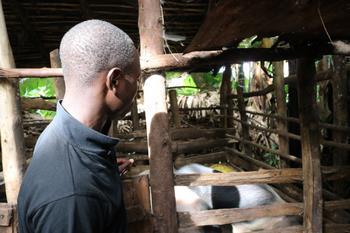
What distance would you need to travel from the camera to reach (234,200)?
4.12 meters

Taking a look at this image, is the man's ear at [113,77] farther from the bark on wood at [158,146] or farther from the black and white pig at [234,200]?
the black and white pig at [234,200]

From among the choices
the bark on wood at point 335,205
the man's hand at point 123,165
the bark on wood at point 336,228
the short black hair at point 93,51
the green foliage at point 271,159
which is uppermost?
the short black hair at point 93,51

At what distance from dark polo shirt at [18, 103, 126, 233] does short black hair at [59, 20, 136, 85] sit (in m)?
0.14

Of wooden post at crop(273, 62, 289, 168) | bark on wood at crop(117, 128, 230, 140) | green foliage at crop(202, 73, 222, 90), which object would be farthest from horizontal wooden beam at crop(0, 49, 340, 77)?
green foliage at crop(202, 73, 222, 90)

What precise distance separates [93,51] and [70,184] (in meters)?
0.43

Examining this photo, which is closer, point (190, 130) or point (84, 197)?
point (84, 197)

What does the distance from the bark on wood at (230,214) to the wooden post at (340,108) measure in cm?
150

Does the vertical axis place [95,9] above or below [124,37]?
above

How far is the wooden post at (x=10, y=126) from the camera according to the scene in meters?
2.21

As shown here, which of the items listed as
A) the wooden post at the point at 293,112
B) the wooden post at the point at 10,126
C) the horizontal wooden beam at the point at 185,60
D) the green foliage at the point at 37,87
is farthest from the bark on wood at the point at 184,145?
the green foliage at the point at 37,87

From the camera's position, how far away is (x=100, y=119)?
1231mm

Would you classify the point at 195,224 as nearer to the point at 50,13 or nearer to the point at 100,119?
the point at 100,119

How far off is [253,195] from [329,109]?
2085 mm

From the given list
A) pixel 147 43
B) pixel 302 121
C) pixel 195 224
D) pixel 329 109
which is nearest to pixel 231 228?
pixel 195 224
